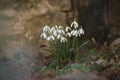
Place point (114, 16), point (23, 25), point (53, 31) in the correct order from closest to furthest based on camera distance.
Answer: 1. point (53, 31)
2. point (23, 25)
3. point (114, 16)

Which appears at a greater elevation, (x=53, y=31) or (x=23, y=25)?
(x=23, y=25)

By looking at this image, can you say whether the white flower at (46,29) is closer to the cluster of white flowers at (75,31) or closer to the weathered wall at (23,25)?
the cluster of white flowers at (75,31)

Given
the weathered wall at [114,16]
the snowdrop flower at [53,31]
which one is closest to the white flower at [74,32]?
the snowdrop flower at [53,31]

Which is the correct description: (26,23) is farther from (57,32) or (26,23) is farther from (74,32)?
(74,32)

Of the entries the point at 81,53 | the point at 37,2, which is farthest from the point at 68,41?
the point at 37,2

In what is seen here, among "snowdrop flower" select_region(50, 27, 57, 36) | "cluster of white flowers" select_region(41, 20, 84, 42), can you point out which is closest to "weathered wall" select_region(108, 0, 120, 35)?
"cluster of white flowers" select_region(41, 20, 84, 42)

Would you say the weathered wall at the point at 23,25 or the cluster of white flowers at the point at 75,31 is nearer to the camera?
the cluster of white flowers at the point at 75,31

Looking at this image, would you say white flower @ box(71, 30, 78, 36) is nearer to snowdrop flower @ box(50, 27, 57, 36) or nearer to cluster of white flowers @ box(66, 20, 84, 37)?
cluster of white flowers @ box(66, 20, 84, 37)

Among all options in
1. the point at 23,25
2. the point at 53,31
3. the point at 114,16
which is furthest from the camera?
the point at 114,16

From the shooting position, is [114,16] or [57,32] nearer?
[57,32]

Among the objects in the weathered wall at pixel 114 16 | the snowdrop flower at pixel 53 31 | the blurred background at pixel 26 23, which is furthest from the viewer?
the weathered wall at pixel 114 16

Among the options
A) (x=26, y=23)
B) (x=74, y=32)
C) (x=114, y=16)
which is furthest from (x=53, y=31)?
(x=114, y=16)
